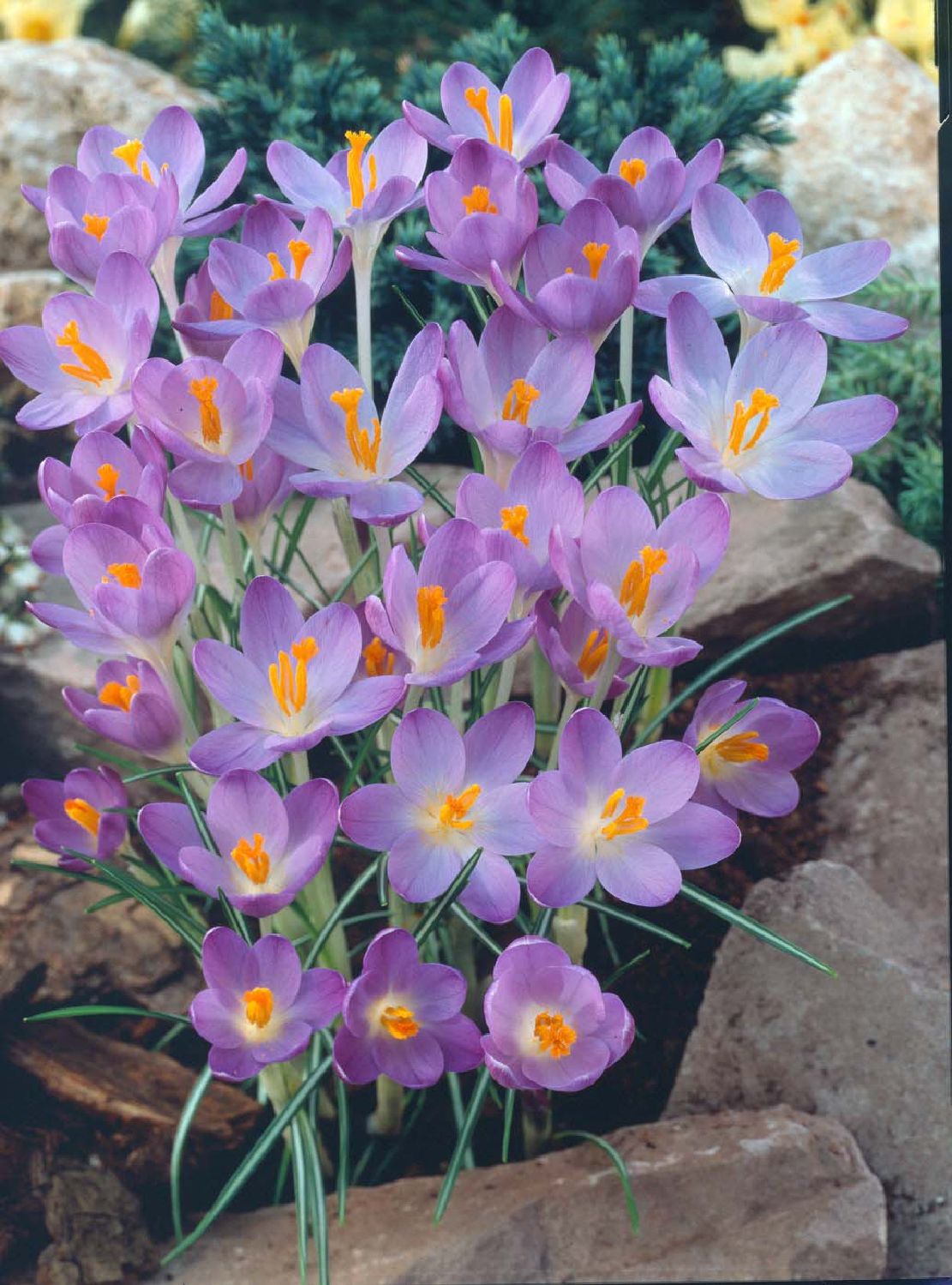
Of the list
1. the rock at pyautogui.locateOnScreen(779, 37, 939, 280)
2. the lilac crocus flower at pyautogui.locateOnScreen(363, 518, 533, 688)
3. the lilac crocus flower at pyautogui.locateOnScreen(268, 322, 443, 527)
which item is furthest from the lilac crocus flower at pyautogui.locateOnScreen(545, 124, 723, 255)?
the rock at pyautogui.locateOnScreen(779, 37, 939, 280)

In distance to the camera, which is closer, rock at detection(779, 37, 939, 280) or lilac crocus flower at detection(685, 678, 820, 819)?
lilac crocus flower at detection(685, 678, 820, 819)

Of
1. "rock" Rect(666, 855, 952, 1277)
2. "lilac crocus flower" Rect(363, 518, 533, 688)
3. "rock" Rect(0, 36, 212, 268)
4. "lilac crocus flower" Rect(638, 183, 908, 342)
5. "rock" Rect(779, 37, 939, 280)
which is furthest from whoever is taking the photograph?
"rock" Rect(0, 36, 212, 268)

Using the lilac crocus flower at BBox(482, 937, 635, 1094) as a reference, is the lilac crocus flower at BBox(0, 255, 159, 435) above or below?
above

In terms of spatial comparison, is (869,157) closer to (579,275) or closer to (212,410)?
(579,275)

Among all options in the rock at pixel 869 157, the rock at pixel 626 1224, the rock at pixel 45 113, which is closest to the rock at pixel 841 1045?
the rock at pixel 626 1224

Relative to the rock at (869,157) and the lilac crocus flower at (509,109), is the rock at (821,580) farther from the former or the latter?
the lilac crocus flower at (509,109)

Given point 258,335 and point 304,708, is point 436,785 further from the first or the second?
point 258,335

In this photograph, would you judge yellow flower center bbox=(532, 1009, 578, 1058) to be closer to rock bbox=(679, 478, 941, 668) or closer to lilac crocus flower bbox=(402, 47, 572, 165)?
lilac crocus flower bbox=(402, 47, 572, 165)

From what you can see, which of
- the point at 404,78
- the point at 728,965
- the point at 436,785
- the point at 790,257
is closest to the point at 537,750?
the point at 728,965
